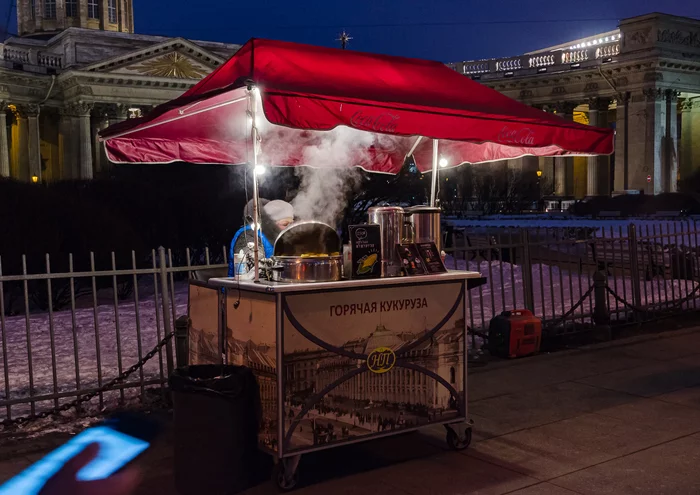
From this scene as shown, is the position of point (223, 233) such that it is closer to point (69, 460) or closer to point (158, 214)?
point (158, 214)

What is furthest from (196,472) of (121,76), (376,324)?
(121,76)

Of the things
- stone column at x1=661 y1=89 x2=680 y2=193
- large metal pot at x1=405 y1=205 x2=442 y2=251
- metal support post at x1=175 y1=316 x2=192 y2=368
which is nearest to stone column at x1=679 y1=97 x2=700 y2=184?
stone column at x1=661 y1=89 x2=680 y2=193

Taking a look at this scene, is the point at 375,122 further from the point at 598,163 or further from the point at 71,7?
the point at 71,7

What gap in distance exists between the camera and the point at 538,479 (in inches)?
200

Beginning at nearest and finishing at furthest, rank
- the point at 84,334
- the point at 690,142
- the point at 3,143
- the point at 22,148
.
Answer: the point at 84,334 → the point at 3,143 → the point at 22,148 → the point at 690,142

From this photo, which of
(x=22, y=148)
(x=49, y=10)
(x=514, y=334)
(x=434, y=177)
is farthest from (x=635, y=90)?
(x=434, y=177)

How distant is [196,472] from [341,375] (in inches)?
42.4

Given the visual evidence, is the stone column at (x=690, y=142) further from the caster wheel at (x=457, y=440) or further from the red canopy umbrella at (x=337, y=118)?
the caster wheel at (x=457, y=440)

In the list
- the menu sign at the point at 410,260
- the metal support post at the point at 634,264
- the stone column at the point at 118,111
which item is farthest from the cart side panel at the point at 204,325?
the stone column at the point at 118,111

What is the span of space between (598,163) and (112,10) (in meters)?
41.5

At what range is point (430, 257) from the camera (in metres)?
5.71

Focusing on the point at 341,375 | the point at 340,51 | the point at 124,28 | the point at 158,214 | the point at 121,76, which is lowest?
the point at 341,375

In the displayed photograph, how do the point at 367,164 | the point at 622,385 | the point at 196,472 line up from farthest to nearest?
the point at 367,164 → the point at 622,385 → the point at 196,472

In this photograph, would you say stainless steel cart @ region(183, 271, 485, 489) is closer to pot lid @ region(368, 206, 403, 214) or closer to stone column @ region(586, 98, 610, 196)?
pot lid @ region(368, 206, 403, 214)
